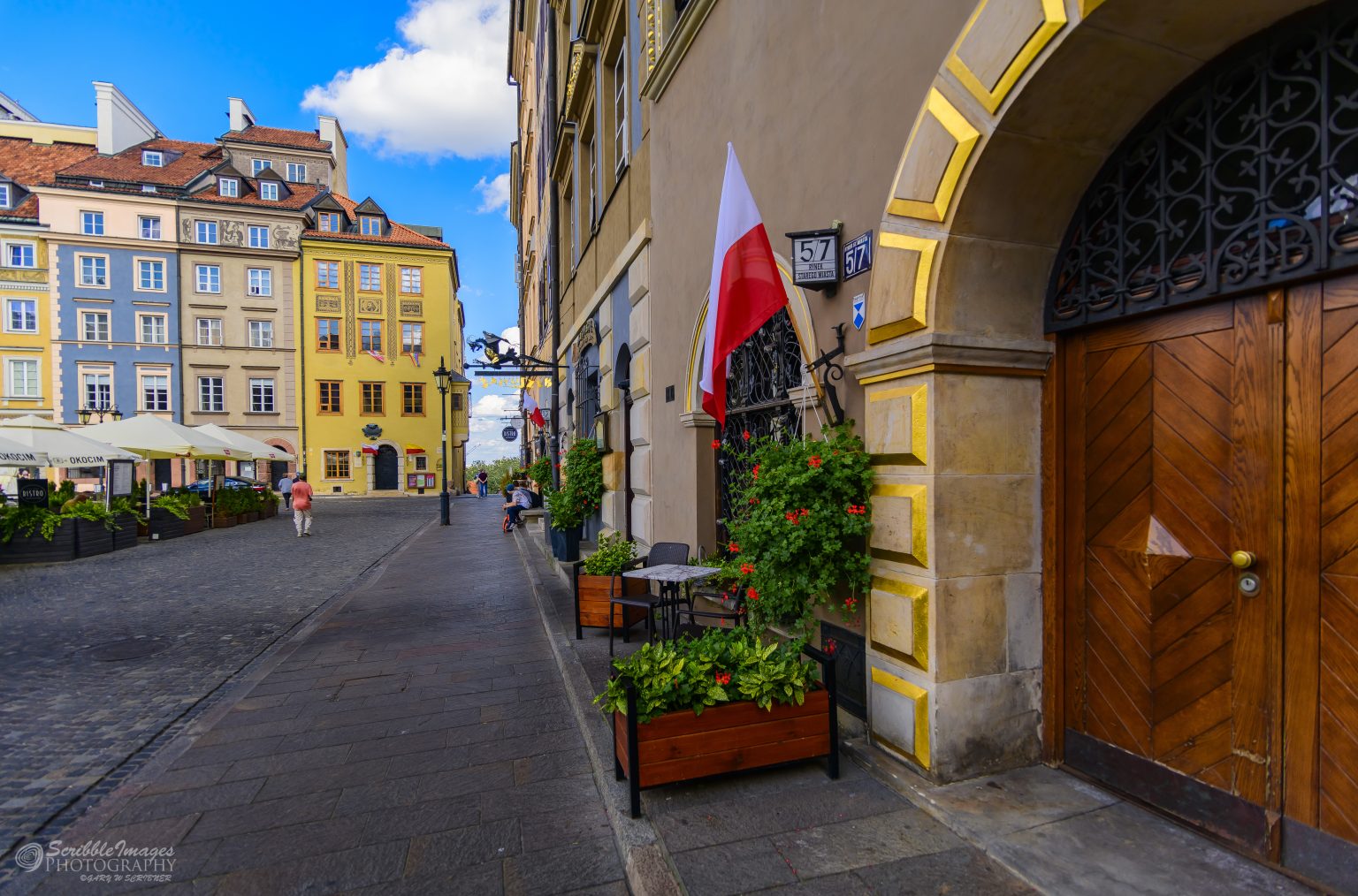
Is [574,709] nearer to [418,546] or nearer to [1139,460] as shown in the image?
[1139,460]

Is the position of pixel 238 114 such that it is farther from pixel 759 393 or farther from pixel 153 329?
pixel 759 393

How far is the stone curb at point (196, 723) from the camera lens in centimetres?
321

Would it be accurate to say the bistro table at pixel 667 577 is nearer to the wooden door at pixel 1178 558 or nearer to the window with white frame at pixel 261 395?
the wooden door at pixel 1178 558

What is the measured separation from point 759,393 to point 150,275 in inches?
1680

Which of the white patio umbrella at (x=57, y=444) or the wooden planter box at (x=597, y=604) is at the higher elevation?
the white patio umbrella at (x=57, y=444)

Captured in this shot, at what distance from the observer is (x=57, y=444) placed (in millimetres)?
13703

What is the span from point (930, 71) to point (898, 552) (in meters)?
2.41

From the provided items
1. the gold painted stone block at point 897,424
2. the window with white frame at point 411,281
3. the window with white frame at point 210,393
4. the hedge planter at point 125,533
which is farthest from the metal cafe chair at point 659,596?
the window with white frame at point 411,281

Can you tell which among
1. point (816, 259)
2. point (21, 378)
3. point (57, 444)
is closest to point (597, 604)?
point (816, 259)

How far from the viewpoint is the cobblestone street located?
3889 millimetres

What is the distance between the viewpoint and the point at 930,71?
3400mm

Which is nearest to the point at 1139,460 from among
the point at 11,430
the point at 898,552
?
the point at 898,552

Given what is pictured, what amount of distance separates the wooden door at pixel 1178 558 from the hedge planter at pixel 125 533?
56.9 ft

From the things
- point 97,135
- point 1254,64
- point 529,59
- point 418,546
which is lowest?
point 418,546
